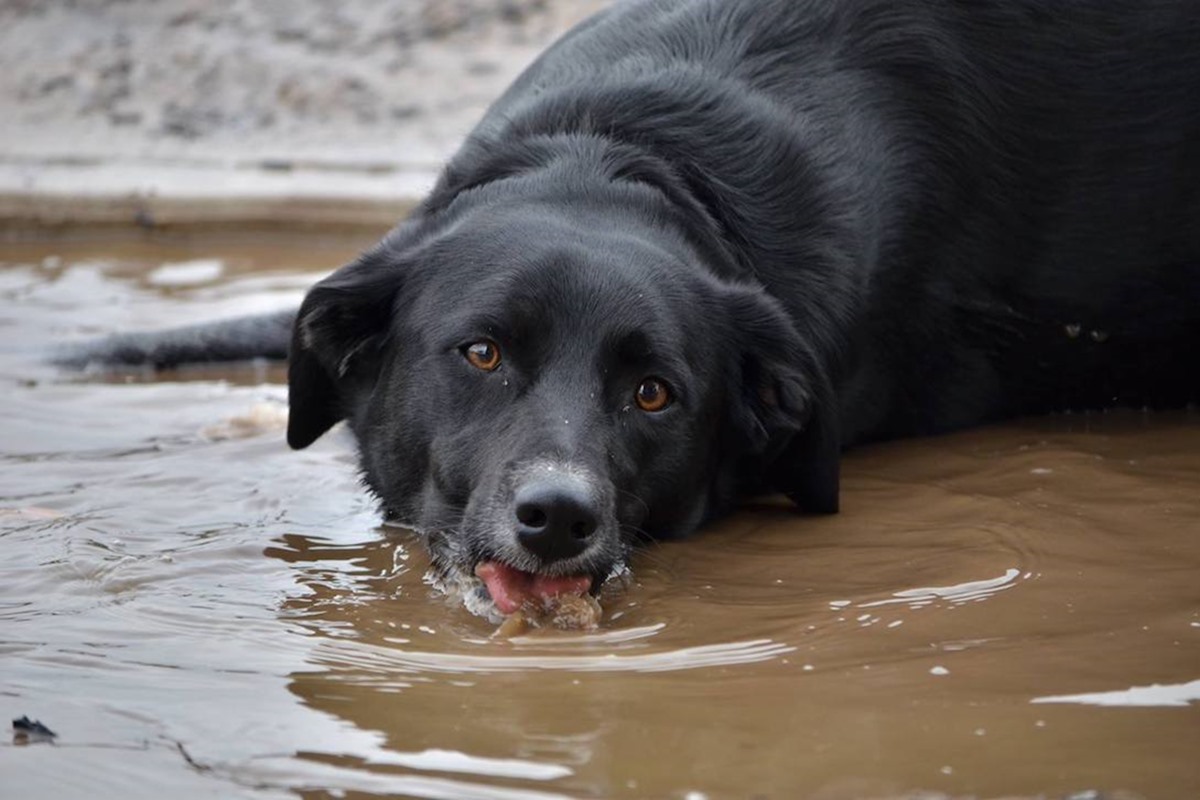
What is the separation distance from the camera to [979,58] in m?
4.59

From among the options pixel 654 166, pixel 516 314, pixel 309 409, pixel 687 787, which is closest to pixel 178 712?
pixel 687 787

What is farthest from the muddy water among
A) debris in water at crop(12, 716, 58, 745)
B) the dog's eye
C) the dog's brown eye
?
the dog's eye

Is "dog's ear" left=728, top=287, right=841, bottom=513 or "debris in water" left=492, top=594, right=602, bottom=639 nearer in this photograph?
"debris in water" left=492, top=594, right=602, bottom=639

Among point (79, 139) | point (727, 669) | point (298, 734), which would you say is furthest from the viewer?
point (79, 139)

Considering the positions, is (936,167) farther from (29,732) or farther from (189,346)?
(29,732)

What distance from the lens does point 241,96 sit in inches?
363

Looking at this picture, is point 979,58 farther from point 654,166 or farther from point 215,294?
point 215,294

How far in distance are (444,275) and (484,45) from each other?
19.6ft

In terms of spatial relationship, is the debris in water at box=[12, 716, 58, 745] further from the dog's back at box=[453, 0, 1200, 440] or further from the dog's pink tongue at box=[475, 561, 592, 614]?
the dog's back at box=[453, 0, 1200, 440]

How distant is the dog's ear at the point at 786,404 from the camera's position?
152 inches

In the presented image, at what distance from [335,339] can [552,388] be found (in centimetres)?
70

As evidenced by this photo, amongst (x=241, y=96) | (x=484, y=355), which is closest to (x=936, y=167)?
(x=484, y=355)

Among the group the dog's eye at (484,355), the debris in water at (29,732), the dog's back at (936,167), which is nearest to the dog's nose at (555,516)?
the dog's eye at (484,355)

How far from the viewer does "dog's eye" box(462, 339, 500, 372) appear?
3.60 meters
